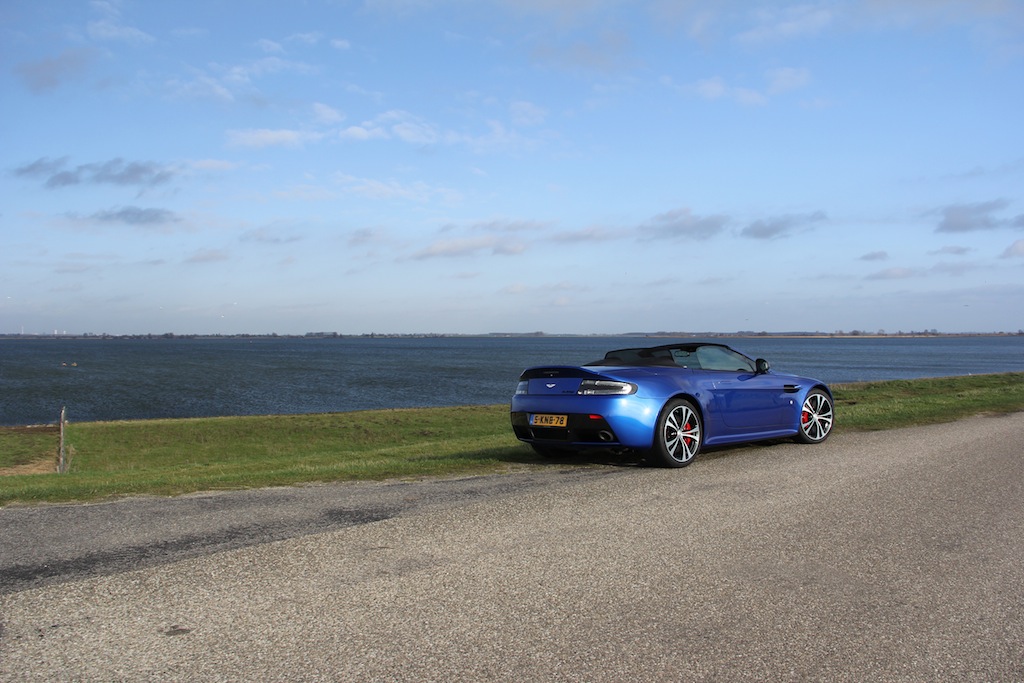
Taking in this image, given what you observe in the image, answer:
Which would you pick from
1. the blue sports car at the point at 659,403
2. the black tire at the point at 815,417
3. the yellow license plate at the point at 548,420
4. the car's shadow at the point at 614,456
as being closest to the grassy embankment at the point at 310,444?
the car's shadow at the point at 614,456

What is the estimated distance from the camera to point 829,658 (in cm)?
362

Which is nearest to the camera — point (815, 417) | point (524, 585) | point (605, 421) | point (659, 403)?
point (524, 585)

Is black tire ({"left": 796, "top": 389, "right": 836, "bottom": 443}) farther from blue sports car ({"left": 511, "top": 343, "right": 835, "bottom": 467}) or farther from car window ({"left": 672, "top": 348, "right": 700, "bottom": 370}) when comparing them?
car window ({"left": 672, "top": 348, "right": 700, "bottom": 370})

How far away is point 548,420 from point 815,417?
165 inches

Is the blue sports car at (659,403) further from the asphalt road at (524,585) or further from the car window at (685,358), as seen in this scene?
the asphalt road at (524,585)

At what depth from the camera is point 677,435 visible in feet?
29.8

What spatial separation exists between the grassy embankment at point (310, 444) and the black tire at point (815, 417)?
2.06 meters

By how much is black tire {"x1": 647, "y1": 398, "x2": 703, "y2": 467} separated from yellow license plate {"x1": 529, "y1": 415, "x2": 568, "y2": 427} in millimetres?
997

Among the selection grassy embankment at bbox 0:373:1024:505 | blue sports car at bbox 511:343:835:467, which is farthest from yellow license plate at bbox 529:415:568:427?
grassy embankment at bbox 0:373:1024:505

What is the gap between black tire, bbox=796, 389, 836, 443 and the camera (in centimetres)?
1096

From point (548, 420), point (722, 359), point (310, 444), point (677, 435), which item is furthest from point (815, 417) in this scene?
point (310, 444)

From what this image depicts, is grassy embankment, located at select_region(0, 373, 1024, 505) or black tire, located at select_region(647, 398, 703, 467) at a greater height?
black tire, located at select_region(647, 398, 703, 467)

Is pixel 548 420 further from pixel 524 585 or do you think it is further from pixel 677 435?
pixel 524 585

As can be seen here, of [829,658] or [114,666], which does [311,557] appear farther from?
[829,658]
